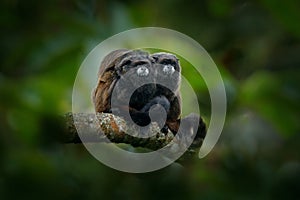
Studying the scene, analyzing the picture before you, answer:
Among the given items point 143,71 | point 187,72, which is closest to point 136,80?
point 143,71

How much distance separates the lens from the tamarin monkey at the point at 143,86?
1134mm

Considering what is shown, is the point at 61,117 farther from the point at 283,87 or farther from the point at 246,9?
the point at 246,9

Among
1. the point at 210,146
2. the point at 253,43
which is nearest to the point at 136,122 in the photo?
the point at 210,146

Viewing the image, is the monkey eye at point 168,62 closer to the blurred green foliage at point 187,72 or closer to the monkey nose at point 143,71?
the monkey nose at point 143,71

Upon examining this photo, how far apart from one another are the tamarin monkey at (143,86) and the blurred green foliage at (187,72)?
12 cm

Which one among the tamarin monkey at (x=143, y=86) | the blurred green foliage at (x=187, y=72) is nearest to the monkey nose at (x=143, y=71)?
the tamarin monkey at (x=143, y=86)

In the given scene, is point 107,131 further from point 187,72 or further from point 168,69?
point 187,72

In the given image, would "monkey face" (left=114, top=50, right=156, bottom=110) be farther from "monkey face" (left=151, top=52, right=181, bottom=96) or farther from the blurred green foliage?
the blurred green foliage

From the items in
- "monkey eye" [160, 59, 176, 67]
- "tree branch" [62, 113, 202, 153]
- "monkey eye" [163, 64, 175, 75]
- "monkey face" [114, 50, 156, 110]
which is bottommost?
"tree branch" [62, 113, 202, 153]

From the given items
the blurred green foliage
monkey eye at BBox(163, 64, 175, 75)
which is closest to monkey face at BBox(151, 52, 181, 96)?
monkey eye at BBox(163, 64, 175, 75)

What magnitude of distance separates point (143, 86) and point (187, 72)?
1.11 feet

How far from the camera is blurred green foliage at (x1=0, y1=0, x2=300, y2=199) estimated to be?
1.32m

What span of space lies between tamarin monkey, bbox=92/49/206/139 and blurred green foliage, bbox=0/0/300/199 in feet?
0.40

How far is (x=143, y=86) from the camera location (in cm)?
112
